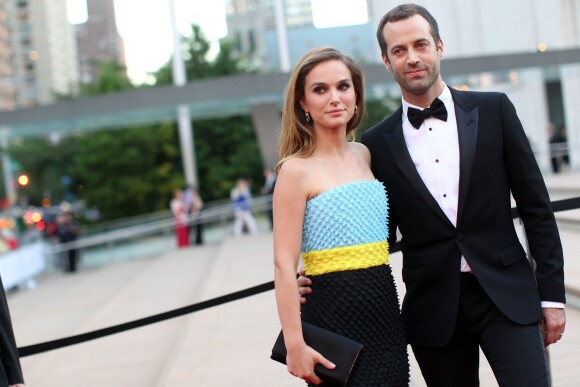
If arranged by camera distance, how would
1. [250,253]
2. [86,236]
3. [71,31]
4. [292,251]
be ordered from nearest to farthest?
[292,251]
[250,253]
[86,236]
[71,31]

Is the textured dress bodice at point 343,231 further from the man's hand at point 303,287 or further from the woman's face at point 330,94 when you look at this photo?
the woman's face at point 330,94

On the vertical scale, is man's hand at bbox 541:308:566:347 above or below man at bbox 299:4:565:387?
below

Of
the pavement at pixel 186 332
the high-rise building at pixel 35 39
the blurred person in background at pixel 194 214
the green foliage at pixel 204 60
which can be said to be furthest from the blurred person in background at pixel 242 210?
the high-rise building at pixel 35 39

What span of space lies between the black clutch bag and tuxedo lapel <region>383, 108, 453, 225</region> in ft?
1.91

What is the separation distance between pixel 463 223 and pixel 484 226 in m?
0.08

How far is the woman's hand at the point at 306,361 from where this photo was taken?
278 cm

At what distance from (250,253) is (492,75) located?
23.6 ft

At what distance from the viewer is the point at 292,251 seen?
288cm

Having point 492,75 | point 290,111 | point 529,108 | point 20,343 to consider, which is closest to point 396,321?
point 290,111

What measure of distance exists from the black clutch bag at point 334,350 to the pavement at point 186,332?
2.09 ft

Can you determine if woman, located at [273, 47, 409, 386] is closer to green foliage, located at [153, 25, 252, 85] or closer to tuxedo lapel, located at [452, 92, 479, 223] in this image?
tuxedo lapel, located at [452, 92, 479, 223]

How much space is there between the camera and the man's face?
3043mm

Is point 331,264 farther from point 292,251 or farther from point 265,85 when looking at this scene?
point 265,85

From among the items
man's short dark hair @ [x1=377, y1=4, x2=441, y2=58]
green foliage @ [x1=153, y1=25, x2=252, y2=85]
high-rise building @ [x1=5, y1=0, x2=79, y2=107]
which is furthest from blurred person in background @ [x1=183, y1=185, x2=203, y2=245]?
high-rise building @ [x1=5, y1=0, x2=79, y2=107]
